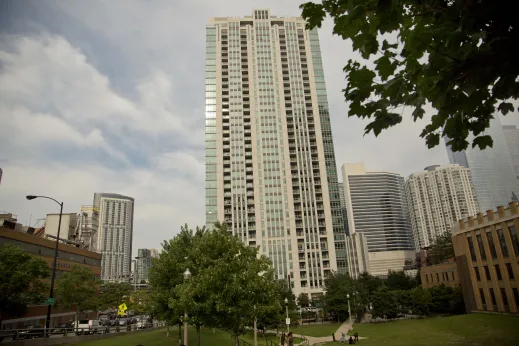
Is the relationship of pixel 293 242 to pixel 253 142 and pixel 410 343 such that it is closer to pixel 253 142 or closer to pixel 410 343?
pixel 253 142

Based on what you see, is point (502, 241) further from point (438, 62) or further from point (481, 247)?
point (438, 62)

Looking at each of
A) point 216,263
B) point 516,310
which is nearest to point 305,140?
point 516,310

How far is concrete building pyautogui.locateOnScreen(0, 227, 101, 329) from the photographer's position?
1626 inches

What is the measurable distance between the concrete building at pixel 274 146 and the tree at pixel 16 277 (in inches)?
2530

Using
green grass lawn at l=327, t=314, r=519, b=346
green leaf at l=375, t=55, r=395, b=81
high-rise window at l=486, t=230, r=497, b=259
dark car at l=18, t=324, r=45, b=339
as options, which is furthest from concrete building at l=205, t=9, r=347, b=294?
green leaf at l=375, t=55, r=395, b=81

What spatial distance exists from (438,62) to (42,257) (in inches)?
2272

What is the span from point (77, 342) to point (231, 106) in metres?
84.6

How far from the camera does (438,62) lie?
144 inches

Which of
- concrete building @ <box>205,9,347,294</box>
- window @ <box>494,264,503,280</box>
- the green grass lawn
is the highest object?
concrete building @ <box>205,9,347,294</box>

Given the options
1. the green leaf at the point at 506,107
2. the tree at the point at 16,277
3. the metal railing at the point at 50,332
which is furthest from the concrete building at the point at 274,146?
the green leaf at the point at 506,107

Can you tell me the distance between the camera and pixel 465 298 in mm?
50125

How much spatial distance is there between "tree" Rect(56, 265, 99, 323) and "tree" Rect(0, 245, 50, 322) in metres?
14.9

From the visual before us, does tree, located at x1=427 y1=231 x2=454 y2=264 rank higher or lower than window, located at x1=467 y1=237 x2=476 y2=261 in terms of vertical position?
higher

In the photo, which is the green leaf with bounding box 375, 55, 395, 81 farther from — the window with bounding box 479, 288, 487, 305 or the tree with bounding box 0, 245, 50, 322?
the window with bounding box 479, 288, 487, 305
